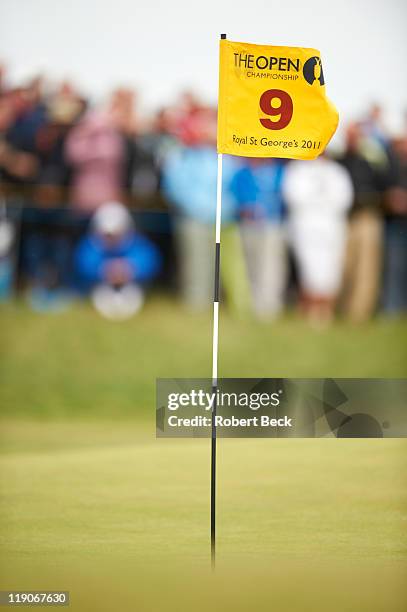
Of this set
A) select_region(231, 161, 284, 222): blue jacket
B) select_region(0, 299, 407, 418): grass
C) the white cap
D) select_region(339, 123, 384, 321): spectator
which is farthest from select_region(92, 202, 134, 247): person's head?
select_region(339, 123, 384, 321): spectator

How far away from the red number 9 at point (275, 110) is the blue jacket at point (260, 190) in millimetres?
3886

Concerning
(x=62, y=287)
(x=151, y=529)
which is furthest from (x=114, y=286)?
(x=151, y=529)

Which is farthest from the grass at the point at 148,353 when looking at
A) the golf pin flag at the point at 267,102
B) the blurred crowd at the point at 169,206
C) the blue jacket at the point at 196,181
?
the golf pin flag at the point at 267,102

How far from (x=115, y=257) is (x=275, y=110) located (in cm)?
428

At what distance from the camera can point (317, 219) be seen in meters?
9.18

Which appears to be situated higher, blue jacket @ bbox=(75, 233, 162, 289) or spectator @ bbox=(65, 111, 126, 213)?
spectator @ bbox=(65, 111, 126, 213)

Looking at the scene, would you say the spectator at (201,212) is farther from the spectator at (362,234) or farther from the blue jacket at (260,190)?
the spectator at (362,234)

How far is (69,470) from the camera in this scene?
6523 millimetres

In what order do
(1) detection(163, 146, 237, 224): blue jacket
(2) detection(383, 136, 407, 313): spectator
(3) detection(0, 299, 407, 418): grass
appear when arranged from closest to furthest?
(1) detection(163, 146, 237, 224): blue jacket → (3) detection(0, 299, 407, 418): grass → (2) detection(383, 136, 407, 313): spectator

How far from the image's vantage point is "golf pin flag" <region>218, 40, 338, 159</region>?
495cm

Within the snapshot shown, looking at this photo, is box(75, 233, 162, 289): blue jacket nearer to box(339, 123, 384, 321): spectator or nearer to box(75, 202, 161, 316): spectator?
box(75, 202, 161, 316): spectator

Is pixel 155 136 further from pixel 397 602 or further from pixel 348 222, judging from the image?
pixel 397 602

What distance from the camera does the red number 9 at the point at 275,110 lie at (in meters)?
4.95

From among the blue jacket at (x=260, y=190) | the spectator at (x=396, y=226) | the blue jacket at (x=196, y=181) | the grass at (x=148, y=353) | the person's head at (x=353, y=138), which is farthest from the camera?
the spectator at (x=396, y=226)
